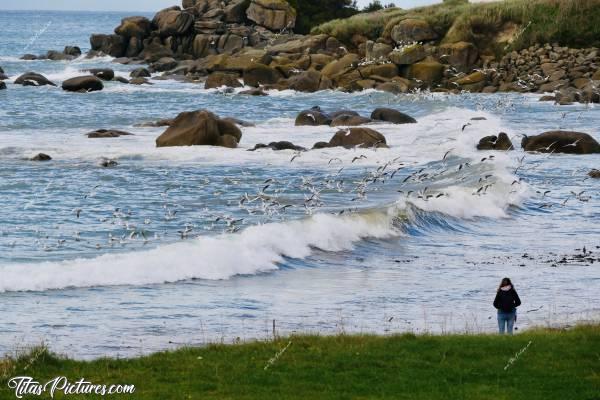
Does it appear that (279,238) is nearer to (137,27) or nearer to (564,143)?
(564,143)

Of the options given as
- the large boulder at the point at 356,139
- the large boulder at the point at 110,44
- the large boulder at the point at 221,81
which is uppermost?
the large boulder at the point at 356,139

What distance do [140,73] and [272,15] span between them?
13.6 m

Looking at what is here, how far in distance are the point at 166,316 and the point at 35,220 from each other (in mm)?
10715

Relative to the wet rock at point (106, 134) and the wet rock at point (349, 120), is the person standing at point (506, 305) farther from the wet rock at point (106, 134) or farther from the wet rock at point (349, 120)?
the wet rock at point (349, 120)

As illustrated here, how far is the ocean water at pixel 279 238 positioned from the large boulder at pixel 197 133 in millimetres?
642

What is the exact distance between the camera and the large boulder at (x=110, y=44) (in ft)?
325

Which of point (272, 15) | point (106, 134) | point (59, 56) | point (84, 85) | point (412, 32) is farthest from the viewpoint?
point (59, 56)

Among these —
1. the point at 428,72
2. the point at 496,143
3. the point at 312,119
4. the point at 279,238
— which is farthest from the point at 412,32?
the point at 279,238

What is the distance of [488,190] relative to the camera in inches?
1326

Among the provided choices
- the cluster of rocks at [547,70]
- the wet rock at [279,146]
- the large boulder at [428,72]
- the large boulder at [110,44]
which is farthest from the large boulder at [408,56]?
the large boulder at [110,44]

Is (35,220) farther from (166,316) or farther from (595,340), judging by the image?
(595,340)

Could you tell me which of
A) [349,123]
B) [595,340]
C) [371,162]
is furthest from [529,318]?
[349,123]

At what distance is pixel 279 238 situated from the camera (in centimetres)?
2642

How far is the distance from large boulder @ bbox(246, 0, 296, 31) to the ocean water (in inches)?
1624
